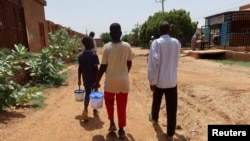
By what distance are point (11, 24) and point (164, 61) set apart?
8450 millimetres

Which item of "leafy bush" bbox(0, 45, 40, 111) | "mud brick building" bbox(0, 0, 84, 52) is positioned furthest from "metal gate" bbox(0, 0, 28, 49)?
"leafy bush" bbox(0, 45, 40, 111)

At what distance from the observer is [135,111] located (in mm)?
5918

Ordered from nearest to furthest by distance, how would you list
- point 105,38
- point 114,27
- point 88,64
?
1. point 114,27
2. point 88,64
3. point 105,38

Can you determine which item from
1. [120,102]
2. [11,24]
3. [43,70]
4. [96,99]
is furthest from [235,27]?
[120,102]

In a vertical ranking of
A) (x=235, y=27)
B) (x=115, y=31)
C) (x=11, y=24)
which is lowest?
(x=115, y=31)

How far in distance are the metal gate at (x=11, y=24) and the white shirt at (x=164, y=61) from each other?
275 inches

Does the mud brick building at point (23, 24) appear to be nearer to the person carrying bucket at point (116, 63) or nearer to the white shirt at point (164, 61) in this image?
the person carrying bucket at point (116, 63)

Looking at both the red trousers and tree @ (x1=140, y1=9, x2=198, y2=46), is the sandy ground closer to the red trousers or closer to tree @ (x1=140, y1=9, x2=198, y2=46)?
the red trousers

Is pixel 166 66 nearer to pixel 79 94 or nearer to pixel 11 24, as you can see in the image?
pixel 79 94

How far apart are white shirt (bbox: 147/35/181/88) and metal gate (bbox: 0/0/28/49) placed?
22.9 ft

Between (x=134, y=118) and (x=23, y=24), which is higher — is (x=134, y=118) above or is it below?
below

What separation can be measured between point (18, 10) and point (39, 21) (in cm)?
329

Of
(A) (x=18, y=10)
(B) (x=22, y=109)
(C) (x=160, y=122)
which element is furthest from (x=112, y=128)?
(A) (x=18, y=10)

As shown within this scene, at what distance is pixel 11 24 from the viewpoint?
1063 cm
